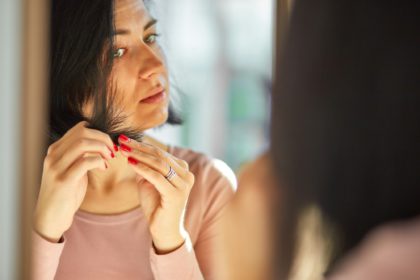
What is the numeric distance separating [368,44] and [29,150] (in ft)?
3.10

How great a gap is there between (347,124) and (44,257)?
92 cm

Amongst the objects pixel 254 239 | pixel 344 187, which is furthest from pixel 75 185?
pixel 344 187

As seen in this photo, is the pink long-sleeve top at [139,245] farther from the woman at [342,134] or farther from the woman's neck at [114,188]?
the woman at [342,134]

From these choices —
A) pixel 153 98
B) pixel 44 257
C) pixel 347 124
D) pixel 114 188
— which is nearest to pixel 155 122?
pixel 153 98

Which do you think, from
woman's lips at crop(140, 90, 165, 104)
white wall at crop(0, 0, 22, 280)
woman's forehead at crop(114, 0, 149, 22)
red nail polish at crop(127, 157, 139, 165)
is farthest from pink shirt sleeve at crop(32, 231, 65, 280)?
woman's forehead at crop(114, 0, 149, 22)

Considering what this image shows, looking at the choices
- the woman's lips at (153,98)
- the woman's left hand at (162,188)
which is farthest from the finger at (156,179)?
the woman's lips at (153,98)

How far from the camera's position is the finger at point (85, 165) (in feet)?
3.50

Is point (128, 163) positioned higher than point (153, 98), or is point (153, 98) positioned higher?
point (153, 98)

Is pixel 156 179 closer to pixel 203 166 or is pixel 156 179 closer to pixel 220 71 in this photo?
pixel 203 166

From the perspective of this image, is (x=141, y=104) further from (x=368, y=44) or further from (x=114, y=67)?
(x=368, y=44)

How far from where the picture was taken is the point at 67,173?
3.55ft

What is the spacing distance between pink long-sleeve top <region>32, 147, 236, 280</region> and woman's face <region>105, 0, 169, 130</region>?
0.28ft

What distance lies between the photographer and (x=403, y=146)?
32 centimetres

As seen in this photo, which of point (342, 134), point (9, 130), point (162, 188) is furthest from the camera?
point (9, 130)
